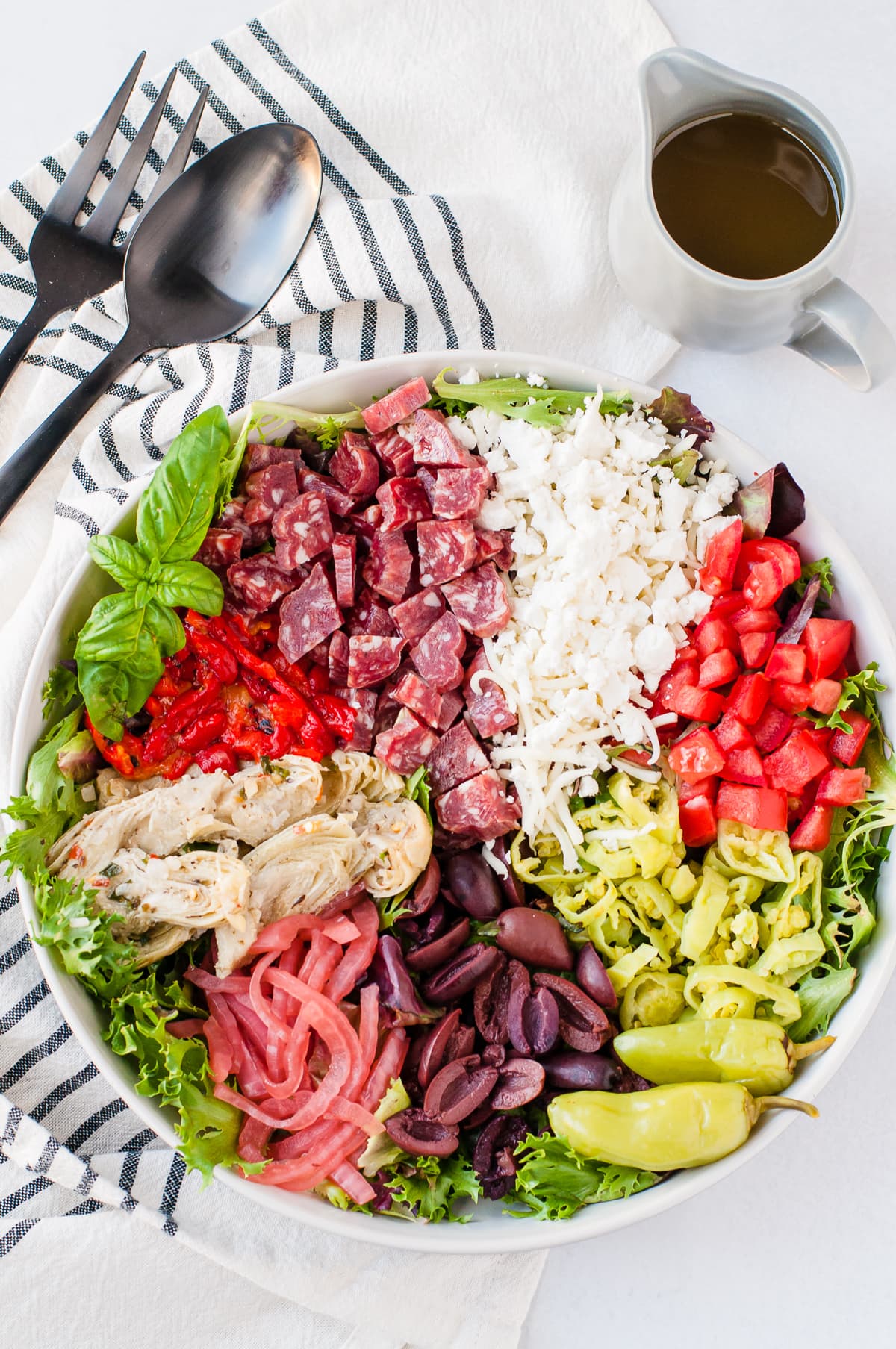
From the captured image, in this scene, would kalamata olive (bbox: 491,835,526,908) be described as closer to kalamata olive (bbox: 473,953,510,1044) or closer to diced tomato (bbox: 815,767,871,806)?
kalamata olive (bbox: 473,953,510,1044)

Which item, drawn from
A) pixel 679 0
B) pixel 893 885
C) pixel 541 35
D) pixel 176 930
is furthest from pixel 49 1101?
pixel 679 0

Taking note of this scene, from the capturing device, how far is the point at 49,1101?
267 centimetres

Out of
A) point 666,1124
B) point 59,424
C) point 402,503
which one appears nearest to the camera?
point 666,1124

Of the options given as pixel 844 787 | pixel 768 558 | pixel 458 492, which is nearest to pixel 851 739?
pixel 844 787

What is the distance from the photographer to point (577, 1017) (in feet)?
8.16

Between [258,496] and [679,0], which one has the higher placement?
[679,0]

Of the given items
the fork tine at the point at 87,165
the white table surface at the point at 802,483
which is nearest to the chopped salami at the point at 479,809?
the white table surface at the point at 802,483

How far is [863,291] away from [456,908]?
76.1 inches

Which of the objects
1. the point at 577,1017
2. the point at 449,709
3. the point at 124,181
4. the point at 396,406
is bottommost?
the point at 577,1017

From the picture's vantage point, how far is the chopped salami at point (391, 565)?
8.30ft

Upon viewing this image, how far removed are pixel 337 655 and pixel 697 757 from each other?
0.86 m

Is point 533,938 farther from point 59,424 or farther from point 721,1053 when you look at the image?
point 59,424

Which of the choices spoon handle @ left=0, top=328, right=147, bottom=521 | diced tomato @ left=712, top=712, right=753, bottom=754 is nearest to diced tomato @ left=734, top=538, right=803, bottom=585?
diced tomato @ left=712, top=712, right=753, bottom=754

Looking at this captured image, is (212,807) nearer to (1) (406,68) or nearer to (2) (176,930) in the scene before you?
(2) (176,930)
